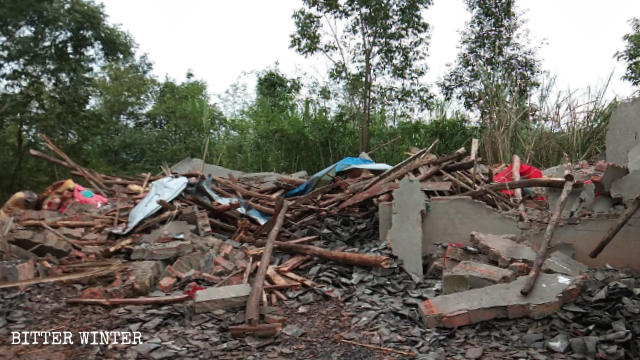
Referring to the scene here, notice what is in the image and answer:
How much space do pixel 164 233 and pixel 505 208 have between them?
470 centimetres

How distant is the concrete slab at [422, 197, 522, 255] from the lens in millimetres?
5016

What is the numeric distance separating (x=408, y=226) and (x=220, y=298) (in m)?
2.37

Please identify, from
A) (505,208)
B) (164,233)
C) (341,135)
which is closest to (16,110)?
(341,135)

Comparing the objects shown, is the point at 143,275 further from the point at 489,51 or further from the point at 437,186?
the point at 489,51

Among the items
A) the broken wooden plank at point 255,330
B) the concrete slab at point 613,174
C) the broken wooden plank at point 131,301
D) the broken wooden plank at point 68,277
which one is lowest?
the broken wooden plank at point 255,330

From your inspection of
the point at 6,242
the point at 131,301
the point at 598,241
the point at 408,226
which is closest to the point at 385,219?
the point at 408,226

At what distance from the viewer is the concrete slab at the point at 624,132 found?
16.7ft

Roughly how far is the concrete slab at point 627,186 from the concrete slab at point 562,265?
916 mm

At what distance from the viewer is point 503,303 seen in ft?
11.4

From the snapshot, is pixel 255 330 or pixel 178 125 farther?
pixel 178 125

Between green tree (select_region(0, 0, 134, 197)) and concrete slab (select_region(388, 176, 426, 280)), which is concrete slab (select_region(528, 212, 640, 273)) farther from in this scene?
green tree (select_region(0, 0, 134, 197))

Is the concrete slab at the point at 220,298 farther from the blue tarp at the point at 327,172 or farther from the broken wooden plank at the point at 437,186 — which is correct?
the blue tarp at the point at 327,172

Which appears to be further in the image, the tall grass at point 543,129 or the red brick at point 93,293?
the tall grass at point 543,129

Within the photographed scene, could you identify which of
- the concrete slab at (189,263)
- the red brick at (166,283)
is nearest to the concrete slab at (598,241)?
the concrete slab at (189,263)
